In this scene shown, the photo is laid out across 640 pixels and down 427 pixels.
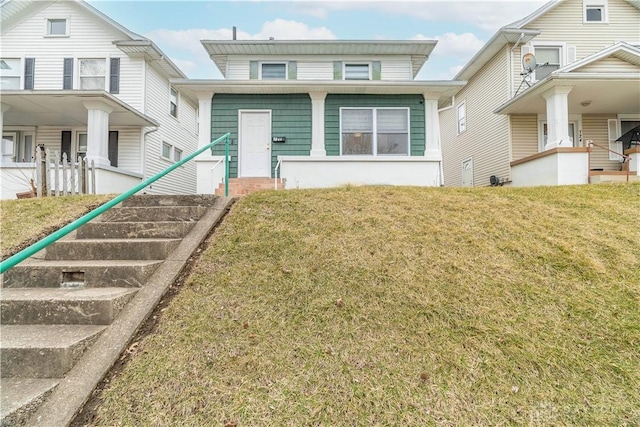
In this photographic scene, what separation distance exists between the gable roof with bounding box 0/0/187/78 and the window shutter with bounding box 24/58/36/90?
1.61 m

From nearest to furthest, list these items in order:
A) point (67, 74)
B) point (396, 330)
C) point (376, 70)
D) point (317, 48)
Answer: point (396, 330)
point (317, 48)
point (376, 70)
point (67, 74)

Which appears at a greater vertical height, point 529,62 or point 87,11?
point 87,11

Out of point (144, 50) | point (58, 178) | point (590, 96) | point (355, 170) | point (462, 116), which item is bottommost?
point (58, 178)

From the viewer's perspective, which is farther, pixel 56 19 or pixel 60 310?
pixel 56 19

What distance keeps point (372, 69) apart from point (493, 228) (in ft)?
32.4

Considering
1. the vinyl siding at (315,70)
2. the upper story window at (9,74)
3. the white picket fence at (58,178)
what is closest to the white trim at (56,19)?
the upper story window at (9,74)

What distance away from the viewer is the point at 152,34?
1972 cm

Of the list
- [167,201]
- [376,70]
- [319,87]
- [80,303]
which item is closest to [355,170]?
[319,87]

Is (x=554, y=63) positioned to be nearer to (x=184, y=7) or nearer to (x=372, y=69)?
(x=372, y=69)

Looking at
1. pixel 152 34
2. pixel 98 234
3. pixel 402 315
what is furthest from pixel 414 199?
A: pixel 152 34

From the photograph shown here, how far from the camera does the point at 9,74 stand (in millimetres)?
12703

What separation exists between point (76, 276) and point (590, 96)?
14.4 metres

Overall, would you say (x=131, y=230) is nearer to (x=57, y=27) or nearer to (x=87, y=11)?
(x=87, y=11)

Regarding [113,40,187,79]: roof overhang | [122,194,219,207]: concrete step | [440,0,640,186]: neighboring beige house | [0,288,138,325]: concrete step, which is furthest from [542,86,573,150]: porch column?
[113,40,187,79]: roof overhang
